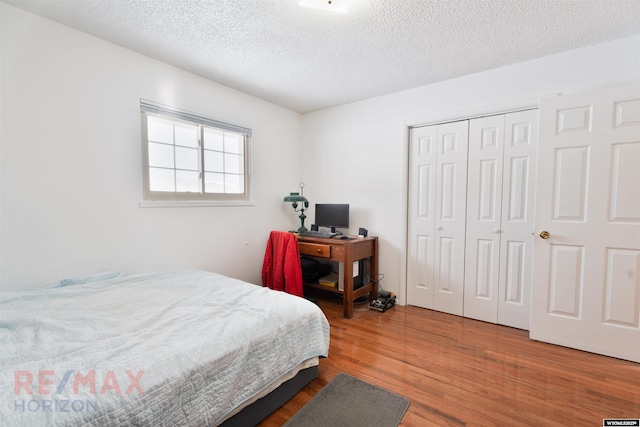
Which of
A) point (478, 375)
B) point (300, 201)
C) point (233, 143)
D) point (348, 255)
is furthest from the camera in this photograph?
point (300, 201)

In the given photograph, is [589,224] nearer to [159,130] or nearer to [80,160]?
[159,130]

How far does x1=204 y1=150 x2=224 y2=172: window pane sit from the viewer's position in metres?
2.96

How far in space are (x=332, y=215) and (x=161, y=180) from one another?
1.89 meters

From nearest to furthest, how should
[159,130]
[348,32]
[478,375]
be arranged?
[478,375] → [348,32] → [159,130]

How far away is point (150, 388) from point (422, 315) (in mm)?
2610

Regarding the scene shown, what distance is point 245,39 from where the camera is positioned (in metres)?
2.13

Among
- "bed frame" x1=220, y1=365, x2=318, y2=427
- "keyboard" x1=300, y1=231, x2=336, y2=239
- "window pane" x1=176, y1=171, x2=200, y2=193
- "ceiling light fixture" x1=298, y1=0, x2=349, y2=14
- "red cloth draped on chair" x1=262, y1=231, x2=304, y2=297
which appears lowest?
"bed frame" x1=220, y1=365, x2=318, y2=427

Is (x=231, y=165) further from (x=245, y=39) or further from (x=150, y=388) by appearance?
(x=150, y=388)

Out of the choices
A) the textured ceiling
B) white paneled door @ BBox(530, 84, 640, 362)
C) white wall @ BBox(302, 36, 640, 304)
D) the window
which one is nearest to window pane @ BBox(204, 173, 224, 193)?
the window

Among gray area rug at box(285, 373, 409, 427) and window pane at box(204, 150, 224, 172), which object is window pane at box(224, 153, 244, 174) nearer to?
window pane at box(204, 150, 224, 172)

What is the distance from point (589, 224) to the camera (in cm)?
215

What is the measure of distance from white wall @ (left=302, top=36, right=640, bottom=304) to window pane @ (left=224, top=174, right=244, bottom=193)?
1022 mm

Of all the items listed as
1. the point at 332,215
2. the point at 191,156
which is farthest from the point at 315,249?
the point at 191,156

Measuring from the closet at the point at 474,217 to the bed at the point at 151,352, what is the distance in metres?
1.76
